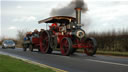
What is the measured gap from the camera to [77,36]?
49.1ft

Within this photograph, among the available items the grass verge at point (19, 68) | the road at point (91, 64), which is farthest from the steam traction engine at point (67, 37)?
the grass verge at point (19, 68)

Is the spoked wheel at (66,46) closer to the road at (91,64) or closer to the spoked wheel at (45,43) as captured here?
the road at (91,64)

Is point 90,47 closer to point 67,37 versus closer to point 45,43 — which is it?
point 67,37

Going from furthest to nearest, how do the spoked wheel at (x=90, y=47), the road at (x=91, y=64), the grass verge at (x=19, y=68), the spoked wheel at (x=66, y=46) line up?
the spoked wheel at (x=90, y=47), the spoked wheel at (x=66, y=46), the road at (x=91, y=64), the grass verge at (x=19, y=68)

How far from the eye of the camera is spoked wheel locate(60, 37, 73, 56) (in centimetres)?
1423

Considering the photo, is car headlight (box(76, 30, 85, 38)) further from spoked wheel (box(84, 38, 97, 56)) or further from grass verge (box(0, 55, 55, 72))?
grass verge (box(0, 55, 55, 72))

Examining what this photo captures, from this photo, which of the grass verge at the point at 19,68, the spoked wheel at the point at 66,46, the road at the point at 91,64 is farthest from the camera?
the spoked wheel at the point at 66,46

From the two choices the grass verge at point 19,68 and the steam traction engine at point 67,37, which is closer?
the grass verge at point 19,68

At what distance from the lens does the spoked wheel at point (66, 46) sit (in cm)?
1423

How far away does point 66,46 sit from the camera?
15.0m

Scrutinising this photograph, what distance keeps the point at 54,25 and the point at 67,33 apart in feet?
7.60

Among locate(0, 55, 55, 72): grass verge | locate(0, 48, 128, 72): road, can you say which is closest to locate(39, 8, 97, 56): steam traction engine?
locate(0, 48, 128, 72): road

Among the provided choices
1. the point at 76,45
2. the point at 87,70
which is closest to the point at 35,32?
the point at 76,45

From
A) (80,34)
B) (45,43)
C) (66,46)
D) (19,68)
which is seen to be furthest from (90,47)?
(19,68)
